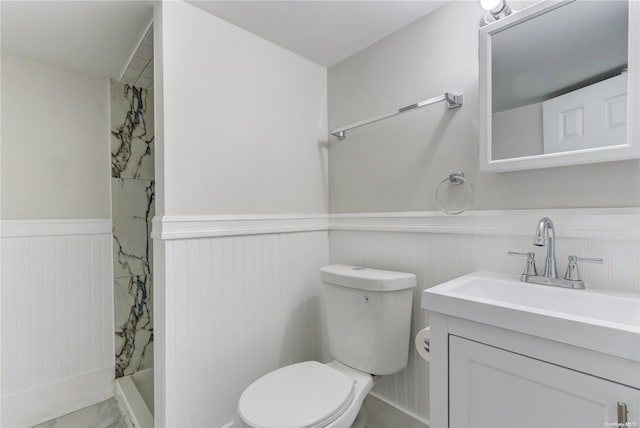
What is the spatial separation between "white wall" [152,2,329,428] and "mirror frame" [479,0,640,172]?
3.15ft

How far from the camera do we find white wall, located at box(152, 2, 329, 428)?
1.28m

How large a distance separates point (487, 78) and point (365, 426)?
5.65 ft

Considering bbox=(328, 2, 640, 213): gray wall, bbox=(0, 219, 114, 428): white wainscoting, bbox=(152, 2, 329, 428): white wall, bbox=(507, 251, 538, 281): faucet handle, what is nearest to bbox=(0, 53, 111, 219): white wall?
bbox=(0, 219, 114, 428): white wainscoting

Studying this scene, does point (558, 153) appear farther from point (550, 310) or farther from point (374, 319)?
point (374, 319)

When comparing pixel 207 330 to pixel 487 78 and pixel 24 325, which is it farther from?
pixel 487 78

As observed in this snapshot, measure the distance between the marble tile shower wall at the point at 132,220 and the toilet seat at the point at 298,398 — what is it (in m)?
1.28

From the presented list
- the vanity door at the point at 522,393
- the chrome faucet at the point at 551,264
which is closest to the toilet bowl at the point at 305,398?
the vanity door at the point at 522,393

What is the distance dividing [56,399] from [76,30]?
6.50 ft

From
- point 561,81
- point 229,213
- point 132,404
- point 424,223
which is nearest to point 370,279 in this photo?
point 424,223

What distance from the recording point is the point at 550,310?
81 cm

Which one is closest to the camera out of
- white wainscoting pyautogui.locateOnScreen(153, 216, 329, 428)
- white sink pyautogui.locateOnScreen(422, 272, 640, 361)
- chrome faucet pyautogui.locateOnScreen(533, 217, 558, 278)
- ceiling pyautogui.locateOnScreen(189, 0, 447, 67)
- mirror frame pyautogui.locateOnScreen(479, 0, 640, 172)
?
white sink pyautogui.locateOnScreen(422, 272, 640, 361)

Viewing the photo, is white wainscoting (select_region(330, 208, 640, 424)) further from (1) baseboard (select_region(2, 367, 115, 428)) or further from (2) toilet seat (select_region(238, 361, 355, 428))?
(1) baseboard (select_region(2, 367, 115, 428))

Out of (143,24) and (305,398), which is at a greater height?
(143,24)

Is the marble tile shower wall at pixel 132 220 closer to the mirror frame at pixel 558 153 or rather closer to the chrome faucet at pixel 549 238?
the mirror frame at pixel 558 153
